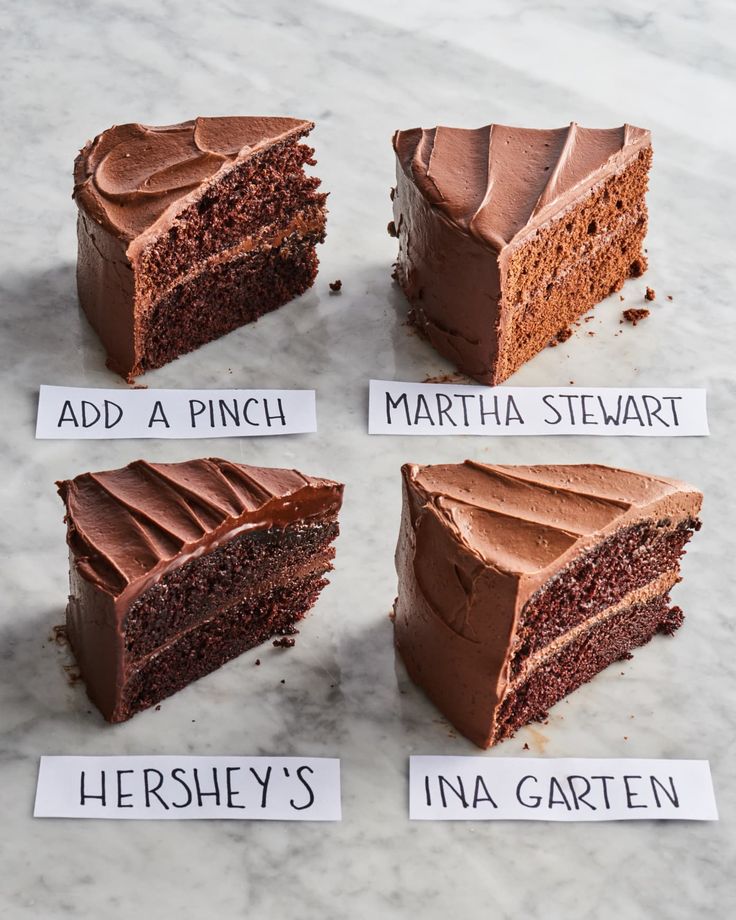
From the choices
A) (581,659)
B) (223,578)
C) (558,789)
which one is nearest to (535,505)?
(581,659)

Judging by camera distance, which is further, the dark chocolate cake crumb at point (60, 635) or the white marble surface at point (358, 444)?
the dark chocolate cake crumb at point (60, 635)

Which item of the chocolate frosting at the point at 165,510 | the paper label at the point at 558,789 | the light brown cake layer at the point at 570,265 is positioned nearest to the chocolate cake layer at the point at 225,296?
the light brown cake layer at the point at 570,265

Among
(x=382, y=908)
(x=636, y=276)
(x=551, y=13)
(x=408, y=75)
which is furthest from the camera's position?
(x=551, y=13)

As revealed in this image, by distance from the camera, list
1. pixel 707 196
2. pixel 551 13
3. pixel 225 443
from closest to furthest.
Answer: pixel 225 443 → pixel 707 196 → pixel 551 13

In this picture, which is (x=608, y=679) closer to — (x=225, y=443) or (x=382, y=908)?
(x=382, y=908)

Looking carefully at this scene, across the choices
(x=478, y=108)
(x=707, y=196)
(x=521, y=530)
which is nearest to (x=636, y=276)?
(x=707, y=196)

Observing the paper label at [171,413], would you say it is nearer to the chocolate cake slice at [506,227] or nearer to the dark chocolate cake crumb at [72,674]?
the chocolate cake slice at [506,227]
